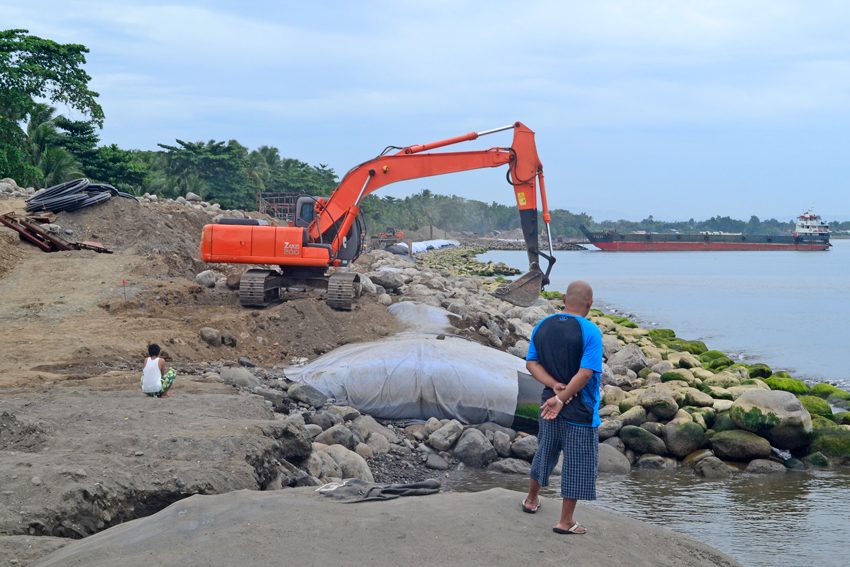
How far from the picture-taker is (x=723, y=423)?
41.6ft

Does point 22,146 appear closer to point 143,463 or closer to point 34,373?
point 34,373

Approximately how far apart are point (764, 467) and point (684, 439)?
103cm

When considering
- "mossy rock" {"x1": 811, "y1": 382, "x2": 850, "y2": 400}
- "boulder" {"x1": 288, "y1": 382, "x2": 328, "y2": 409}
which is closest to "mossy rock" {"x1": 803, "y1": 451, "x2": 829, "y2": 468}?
"mossy rock" {"x1": 811, "y1": 382, "x2": 850, "y2": 400}

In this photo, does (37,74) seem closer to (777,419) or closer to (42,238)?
(42,238)

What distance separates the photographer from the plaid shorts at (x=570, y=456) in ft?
17.2

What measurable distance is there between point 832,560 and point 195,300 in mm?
12379

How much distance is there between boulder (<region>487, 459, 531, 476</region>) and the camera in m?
11.1

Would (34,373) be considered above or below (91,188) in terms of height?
below

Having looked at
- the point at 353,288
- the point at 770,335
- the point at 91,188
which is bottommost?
the point at 770,335

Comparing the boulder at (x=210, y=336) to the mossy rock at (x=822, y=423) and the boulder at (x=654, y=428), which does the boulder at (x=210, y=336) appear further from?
the mossy rock at (x=822, y=423)

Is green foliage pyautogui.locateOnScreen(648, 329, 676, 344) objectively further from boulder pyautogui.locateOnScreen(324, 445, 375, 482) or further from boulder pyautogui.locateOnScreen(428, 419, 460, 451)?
boulder pyautogui.locateOnScreen(324, 445, 375, 482)

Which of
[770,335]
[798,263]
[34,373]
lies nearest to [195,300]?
[34,373]

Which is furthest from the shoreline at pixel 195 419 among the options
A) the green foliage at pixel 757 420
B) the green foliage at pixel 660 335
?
the green foliage at pixel 660 335

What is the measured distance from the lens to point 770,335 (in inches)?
1312
